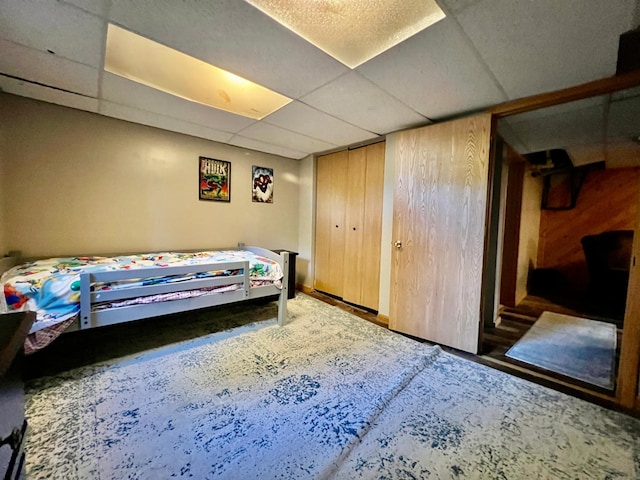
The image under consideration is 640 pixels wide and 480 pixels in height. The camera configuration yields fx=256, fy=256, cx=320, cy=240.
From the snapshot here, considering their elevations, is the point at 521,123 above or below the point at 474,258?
above

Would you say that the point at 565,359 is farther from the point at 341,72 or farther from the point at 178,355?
the point at 178,355

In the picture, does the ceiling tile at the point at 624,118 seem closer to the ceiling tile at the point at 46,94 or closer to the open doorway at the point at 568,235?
the open doorway at the point at 568,235

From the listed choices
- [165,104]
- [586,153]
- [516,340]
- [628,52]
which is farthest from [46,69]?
[586,153]

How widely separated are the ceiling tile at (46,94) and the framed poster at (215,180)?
1122mm

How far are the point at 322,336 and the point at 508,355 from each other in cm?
168

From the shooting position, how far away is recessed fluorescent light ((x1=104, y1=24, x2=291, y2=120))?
5.38 feet

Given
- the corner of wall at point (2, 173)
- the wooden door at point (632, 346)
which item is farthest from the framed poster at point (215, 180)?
the wooden door at point (632, 346)

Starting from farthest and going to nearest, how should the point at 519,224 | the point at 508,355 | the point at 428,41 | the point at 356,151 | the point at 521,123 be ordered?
1. the point at 519,224
2. the point at 356,151
3. the point at 521,123
4. the point at 508,355
5. the point at 428,41

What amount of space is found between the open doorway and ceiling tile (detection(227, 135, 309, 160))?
2535mm

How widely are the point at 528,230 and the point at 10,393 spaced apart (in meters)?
5.68

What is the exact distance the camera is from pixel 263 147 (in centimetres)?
354

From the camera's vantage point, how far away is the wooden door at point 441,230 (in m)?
2.21

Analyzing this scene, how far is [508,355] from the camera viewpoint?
2.29m

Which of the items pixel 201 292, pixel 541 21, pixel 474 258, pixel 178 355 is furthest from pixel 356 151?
pixel 178 355
